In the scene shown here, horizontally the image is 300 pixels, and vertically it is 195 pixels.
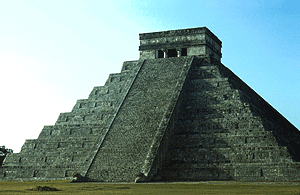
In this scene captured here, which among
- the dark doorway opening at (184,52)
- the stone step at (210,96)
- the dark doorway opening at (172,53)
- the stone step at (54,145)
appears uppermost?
the dark doorway opening at (172,53)

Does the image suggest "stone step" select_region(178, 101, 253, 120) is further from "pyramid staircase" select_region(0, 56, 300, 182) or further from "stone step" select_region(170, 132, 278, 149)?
"stone step" select_region(170, 132, 278, 149)

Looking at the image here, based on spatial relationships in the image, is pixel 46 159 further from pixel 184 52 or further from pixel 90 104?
pixel 184 52

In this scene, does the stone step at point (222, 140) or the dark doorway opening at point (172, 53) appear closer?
the stone step at point (222, 140)

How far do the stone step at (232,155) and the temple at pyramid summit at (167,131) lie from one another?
1.8 inches

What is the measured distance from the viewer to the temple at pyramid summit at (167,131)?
63.4 ft

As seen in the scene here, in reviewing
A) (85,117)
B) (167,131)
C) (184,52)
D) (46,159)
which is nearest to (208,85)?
(167,131)

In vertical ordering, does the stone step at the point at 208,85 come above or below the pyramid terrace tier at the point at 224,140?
above

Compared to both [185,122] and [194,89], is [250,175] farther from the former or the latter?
[194,89]

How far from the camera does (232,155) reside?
1952 cm

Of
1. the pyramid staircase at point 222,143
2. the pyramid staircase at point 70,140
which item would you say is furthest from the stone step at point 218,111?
the pyramid staircase at point 70,140

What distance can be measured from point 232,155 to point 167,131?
12.1ft

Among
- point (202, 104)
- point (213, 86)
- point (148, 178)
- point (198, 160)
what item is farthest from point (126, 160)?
point (213, 86)

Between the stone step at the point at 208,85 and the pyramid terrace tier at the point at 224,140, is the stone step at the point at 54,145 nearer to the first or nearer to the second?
the pyramid terrace tier at the point at 224,140

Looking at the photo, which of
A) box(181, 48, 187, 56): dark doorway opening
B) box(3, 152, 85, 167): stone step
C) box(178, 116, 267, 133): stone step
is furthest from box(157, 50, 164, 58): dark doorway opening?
box(3, 152, 85, 167): stone step
